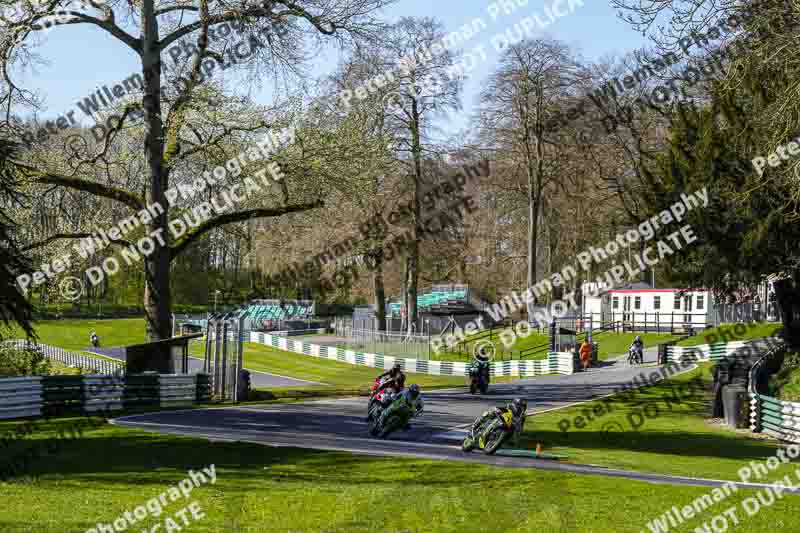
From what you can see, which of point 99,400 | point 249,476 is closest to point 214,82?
point 99,400

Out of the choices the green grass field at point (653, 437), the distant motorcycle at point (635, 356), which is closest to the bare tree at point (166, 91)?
the green grass field at point (653, 437)

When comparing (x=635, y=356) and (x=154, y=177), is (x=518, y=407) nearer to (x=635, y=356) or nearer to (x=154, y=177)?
(x=154, y=177)

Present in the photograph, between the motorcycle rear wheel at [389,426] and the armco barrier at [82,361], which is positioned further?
the armco barrier at [82,361]

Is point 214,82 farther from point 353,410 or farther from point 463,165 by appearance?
point 463,165

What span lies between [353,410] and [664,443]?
8.41 meters

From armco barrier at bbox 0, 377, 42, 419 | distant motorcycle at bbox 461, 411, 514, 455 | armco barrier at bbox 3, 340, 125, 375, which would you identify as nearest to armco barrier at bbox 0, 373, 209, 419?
armco barrier at bbox 0, 377, 42, 419

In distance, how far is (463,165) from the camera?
48094 millimetres

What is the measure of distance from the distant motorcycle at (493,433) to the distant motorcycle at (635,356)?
83.0 ft

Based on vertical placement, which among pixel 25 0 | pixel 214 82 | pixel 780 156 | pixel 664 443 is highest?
pixel 25 0

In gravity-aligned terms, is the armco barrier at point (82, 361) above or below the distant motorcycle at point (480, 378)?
above

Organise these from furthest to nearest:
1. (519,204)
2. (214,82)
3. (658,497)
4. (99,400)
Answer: (519,204) → (214,82) → (99,400) → (658,497)

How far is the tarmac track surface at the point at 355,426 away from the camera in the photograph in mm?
14367

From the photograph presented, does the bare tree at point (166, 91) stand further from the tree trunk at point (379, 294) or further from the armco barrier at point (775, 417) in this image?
the tree trunk at point (379, 294)

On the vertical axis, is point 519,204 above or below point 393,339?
above
